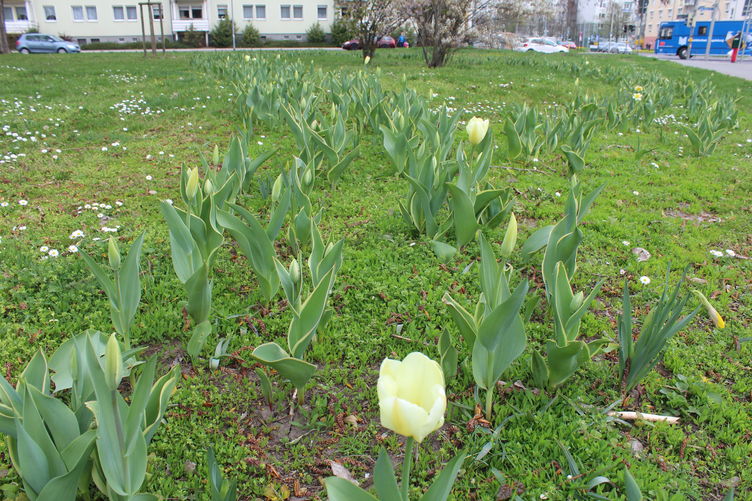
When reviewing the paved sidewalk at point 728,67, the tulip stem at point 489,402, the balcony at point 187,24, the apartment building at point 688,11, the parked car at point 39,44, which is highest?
the apartment building at point 688,11

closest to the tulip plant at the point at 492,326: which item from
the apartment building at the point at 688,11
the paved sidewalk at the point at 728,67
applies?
the paved sidewalk at the point at 728,67

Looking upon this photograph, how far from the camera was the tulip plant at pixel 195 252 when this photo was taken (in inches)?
81.7

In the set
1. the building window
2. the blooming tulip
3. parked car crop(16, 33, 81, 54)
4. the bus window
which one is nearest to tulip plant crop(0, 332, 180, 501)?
the blooming tulip

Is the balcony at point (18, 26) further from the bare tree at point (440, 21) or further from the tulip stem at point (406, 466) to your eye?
the tulip stem at point (406, 466)

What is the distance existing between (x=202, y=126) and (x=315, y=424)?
17.2ft

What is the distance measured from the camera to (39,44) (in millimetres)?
26016

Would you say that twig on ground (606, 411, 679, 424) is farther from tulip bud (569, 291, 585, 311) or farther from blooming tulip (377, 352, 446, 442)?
blooming tulip (377, 352, 446, 442)

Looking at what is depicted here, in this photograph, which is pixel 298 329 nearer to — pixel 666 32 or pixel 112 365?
pixel 112 365

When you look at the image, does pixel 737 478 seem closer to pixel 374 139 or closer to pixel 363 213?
pixel 363 213

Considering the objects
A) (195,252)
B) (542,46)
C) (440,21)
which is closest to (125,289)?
(195,252)

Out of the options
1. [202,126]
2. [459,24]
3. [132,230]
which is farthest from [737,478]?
[459,24]

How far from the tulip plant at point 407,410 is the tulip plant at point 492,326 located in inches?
23.2

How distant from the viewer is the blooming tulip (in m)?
0.96

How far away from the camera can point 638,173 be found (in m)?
5.03
